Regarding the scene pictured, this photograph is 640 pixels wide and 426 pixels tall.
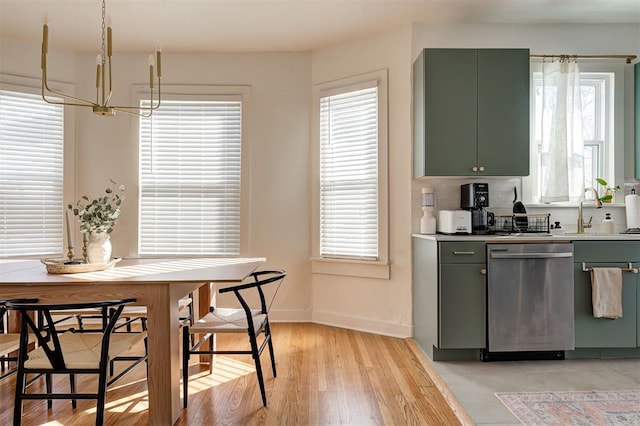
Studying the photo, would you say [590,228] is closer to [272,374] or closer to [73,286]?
[272,374]

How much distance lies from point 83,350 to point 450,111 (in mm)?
2969

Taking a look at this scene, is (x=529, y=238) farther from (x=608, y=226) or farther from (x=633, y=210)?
(x=633, y=210)

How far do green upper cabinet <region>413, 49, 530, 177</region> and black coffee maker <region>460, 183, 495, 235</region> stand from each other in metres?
0.13

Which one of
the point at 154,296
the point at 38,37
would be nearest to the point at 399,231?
the point at 154,296

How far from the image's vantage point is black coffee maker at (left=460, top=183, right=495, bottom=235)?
362 cm

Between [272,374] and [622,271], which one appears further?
[622,271]

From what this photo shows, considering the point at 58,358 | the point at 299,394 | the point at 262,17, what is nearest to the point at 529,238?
the point at 299,394

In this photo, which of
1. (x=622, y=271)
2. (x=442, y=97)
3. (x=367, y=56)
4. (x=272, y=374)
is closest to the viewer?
(x=272, y=374)

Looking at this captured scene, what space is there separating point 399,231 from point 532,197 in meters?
1.19

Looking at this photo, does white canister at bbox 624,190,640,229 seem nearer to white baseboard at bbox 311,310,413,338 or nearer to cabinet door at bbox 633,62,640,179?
cabinet door at bbox 633,62,640,179

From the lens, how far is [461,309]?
3.33m

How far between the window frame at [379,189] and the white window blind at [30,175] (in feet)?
8.38

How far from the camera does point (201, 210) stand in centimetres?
471

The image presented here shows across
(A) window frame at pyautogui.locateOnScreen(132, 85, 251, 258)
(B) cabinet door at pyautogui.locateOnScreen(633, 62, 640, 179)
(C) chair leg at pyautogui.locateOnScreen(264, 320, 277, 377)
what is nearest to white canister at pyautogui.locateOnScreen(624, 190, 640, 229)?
(B) cabinet door at pyautogui.locateOnScreen(633, 62, 640, 179)
